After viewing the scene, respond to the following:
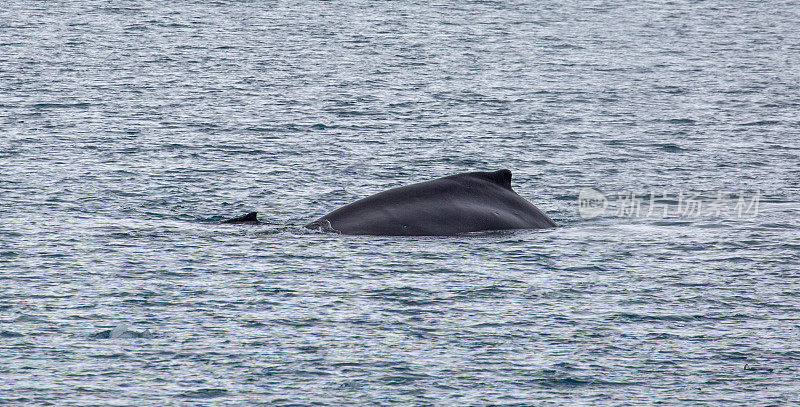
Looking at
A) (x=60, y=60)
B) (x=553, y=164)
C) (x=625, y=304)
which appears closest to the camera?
(x=625, y=304)

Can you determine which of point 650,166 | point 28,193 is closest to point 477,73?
point 650,166

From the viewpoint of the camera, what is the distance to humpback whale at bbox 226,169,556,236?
20.0 m

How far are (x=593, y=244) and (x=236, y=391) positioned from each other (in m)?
8.76

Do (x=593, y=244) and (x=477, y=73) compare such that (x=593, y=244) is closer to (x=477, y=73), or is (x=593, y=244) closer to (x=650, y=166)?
(x=650, y=166)

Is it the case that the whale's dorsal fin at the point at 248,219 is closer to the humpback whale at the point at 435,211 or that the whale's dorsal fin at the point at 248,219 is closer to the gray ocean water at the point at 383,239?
the humpback whale at the point at 435,211

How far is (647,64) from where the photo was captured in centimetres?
4909

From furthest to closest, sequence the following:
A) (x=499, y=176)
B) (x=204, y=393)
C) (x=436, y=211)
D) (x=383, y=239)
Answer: (x=499, y=176) → (x=436, y=211) → (x=383, y=239) → (x=204, y=393)

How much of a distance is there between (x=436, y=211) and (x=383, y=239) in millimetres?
1026

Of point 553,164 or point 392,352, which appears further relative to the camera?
point 553,164

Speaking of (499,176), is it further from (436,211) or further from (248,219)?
(248,219)

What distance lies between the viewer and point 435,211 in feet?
66.0

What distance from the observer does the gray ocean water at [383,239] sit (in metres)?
14.1

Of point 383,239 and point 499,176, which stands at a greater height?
point 499,176

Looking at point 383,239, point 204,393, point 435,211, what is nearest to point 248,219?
point 383,239
